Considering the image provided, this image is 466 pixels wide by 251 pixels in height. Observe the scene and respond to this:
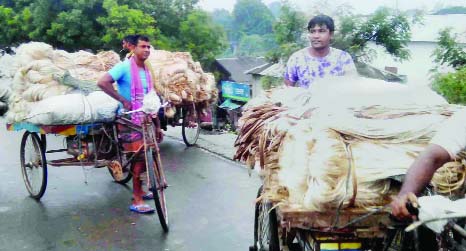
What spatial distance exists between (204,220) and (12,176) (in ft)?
11.3

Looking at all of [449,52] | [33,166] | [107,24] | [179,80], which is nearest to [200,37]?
[107,24]

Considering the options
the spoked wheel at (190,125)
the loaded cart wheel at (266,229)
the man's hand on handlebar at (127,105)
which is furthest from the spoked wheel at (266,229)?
the spoked wheel at (190,125)

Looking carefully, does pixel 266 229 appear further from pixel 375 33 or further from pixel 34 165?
pixel 375 33

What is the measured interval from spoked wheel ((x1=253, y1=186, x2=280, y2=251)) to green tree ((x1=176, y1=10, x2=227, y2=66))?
53.0ft

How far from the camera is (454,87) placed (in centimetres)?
838

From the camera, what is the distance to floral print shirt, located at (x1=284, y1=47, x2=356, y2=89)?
203 inches

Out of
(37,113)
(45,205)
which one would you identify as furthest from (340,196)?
(45,205)

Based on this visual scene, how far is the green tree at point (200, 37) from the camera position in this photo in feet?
66.7

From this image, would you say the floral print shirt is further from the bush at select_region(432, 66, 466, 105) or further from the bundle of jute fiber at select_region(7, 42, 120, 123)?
the bush at select_region(432, 66, 466, 105)

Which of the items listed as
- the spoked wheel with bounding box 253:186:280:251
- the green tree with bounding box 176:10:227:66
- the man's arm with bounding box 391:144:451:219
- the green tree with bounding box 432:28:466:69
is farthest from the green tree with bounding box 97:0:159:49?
the man's arm with bounding box 391:144:451:219

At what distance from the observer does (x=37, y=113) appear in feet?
19.7

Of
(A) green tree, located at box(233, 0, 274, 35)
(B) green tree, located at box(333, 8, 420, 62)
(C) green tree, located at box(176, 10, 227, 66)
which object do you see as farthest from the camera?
(A) green tree, located at box(233, 0, 274, 35)

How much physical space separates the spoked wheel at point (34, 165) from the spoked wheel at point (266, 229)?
10.2 ft

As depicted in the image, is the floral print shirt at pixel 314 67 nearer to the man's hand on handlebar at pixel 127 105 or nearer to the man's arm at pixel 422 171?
the man's hand on handlebar at pixel 127 105
